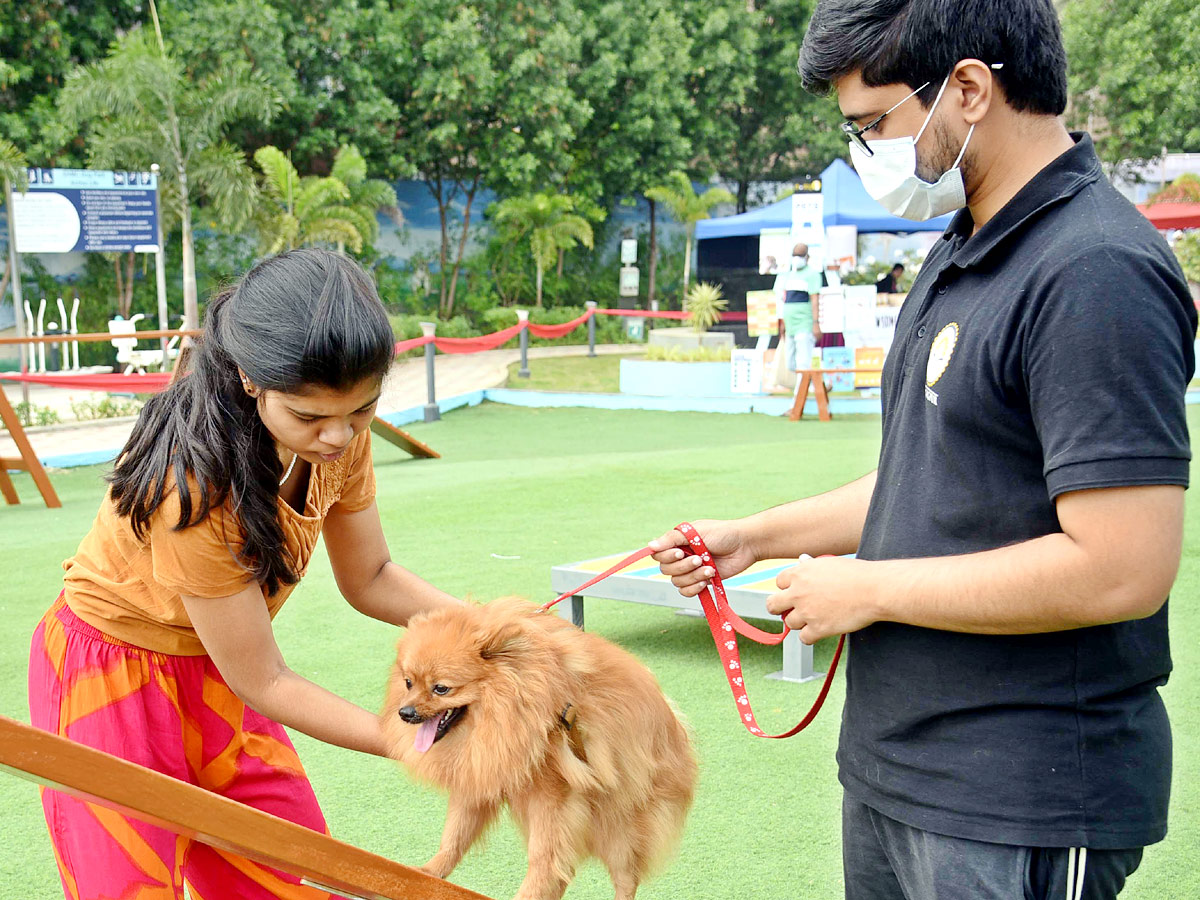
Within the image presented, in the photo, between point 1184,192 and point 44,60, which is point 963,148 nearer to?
point 44,60

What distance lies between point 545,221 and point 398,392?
9.99 m

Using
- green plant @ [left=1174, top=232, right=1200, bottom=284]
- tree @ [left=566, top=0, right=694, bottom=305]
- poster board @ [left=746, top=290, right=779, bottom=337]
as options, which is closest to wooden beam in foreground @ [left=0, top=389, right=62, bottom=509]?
poster board @ [left=746, top=290, right=779, bottom=337]

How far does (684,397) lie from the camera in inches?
565

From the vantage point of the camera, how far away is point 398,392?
53.2 ft

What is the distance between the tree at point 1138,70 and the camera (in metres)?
27.9

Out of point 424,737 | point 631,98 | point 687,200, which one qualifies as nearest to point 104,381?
point 424,737

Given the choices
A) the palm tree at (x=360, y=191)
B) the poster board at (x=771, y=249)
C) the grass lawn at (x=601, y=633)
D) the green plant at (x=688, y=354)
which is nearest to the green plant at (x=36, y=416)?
the grass lawn at (x=601, y=633)

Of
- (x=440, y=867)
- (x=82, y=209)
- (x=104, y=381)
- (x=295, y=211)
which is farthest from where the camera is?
(x=295, y=211)

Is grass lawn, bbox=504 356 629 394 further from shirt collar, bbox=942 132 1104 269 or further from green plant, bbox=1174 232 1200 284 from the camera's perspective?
shirt collar, bbox=942 132 1104 269

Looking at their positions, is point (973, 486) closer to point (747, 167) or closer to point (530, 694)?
point (530, 694)

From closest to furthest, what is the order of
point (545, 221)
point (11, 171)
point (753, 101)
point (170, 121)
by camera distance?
point (11, 171)
point (170, 121)
point (545, 221)
point (753, 101)

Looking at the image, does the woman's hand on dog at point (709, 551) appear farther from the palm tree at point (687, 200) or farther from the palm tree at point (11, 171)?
the palm tree at point (687, 200)

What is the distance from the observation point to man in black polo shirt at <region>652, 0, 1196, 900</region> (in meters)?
1.21

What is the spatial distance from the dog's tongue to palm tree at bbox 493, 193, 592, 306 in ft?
76.0
